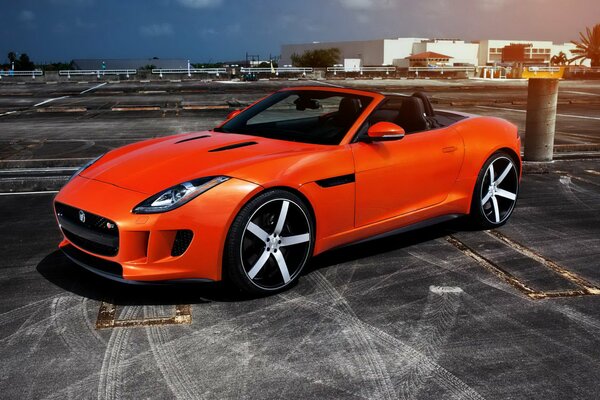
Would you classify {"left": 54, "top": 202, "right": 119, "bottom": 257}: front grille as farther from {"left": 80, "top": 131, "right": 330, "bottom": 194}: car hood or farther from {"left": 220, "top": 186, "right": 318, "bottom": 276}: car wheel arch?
{"left": 220, "top": 186, "right": 318, "bottom": 276}: car wheel arch

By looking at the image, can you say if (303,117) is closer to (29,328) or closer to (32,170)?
(29,328)

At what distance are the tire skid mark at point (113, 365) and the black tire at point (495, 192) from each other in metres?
3.31

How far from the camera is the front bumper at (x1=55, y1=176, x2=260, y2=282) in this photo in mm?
3707

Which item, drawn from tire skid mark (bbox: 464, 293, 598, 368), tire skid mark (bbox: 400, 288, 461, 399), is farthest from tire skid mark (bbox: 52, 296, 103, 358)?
tire skid mark (bbox: 464, 293, 598, 368)

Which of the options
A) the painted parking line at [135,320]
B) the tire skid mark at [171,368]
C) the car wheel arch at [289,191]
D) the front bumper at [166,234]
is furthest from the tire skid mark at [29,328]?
the car wheel arch at [289,191]

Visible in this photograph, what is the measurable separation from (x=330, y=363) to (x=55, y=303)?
1.92 meters

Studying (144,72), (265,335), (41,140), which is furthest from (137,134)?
(144,72)

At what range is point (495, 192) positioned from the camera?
19.0ft

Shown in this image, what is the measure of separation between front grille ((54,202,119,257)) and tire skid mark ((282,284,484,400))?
126cm

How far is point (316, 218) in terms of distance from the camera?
4.29 metres

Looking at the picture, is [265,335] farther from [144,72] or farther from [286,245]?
[144,72]

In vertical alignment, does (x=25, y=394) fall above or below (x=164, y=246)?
below

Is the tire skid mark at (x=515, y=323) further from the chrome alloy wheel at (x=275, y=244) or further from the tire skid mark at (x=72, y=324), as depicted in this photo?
the tire skid mark at (x=72, y=324)

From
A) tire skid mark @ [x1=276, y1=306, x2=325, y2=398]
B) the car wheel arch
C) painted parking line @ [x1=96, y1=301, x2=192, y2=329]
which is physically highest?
the car wheel arch
